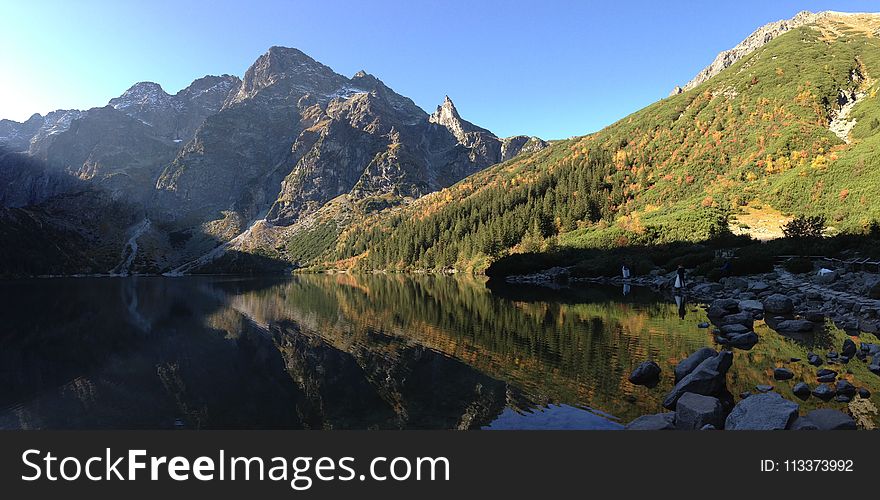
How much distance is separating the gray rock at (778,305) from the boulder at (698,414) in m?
25.5

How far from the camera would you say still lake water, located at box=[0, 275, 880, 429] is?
1642cm

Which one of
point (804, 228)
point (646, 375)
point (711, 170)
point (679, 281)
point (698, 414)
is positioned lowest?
point (679, 281)

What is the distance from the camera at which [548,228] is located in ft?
444

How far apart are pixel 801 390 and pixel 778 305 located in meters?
21.2

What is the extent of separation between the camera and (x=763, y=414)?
37.6ft

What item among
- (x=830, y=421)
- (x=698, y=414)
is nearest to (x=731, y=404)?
(x=698, y=414)

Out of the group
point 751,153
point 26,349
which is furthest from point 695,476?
point 751,153

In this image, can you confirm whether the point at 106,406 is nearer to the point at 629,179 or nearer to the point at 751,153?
the point at 751,153

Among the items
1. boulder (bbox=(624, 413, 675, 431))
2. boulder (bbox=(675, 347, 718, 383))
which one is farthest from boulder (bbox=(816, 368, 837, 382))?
boulder (bbox=(624, 413, 675, 431))

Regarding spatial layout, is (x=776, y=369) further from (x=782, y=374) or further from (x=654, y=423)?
(x=654, y=423)

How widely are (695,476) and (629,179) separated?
13912 cm

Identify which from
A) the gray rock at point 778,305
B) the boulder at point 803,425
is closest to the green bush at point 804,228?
the gray rock at point 778,305

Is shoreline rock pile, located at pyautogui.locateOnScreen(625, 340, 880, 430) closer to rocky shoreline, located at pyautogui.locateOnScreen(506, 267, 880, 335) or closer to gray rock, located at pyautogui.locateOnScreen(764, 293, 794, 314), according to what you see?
rocky shoreline, located at pyautogui.locateOnScreen(506, 267, 880, 335)

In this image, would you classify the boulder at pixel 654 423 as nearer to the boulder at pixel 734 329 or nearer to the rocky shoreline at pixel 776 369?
the rocky shoreline at pixel 776 369
